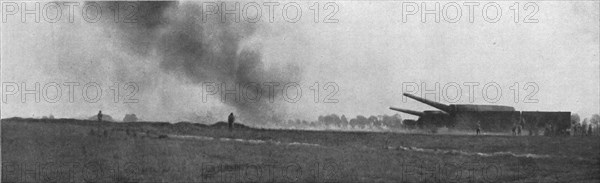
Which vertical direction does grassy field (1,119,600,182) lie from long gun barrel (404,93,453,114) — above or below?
below

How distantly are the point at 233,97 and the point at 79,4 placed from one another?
4886 millimetres

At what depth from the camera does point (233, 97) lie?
17.1 metres

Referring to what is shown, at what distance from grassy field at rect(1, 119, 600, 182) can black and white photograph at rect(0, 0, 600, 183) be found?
0.05 meters

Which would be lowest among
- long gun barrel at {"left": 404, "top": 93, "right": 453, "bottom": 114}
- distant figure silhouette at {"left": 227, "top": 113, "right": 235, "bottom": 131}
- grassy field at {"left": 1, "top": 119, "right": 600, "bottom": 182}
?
grassy field at {"left": 1, "top": 119, "right": 600, "bottom": 182}

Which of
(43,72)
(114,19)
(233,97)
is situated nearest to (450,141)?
(233,97)

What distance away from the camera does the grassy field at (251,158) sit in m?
14.7

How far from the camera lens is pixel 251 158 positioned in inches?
597

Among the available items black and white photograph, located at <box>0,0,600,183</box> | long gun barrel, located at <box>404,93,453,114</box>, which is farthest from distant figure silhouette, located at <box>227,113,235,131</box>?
long gun barrel, located at <box>404,93,453,114</box>

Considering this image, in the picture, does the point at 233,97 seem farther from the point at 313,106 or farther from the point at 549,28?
the point at 549,28

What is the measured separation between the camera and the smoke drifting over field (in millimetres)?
16625

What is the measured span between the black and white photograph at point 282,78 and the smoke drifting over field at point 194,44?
35mm

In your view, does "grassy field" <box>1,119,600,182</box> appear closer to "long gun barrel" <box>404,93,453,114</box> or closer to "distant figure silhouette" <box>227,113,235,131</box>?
"distant figure silhouette" <box>227,113,235,131</box>

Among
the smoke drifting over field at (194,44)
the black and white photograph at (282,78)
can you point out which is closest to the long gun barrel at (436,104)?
the black and white photograph at (282,78)

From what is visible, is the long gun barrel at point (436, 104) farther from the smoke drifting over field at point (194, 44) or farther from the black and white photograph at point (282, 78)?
the smoke drifting over field at point (194, 44)
